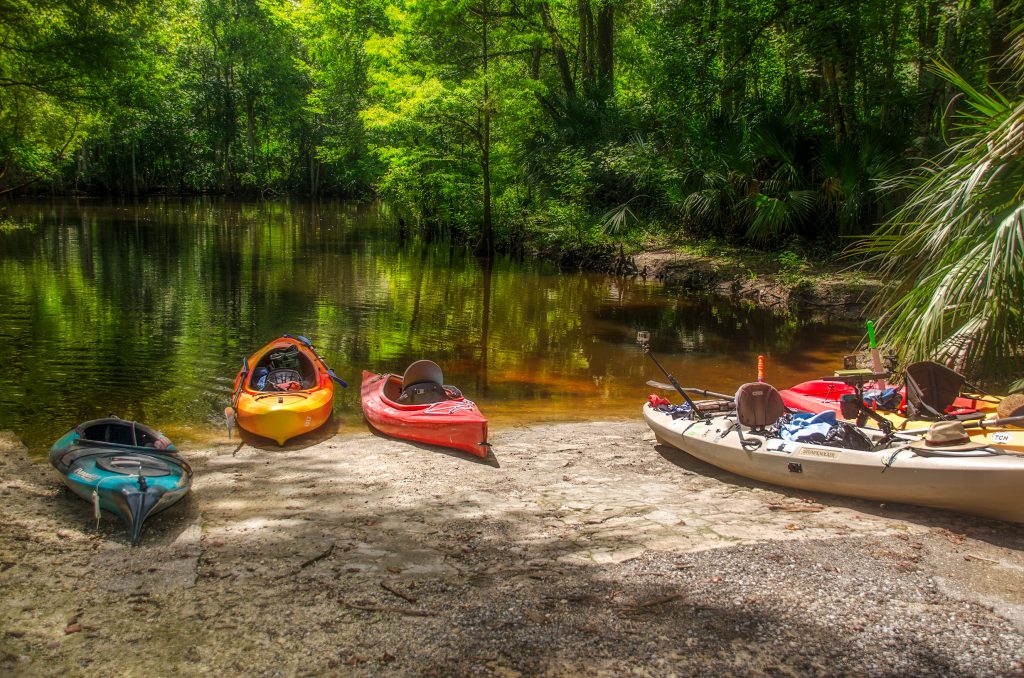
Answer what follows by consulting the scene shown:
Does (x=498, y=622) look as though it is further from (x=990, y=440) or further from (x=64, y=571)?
(x=990, y=440)

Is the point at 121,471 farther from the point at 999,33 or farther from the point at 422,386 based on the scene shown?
the point at 999,33

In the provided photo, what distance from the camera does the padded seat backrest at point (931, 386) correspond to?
6.90m

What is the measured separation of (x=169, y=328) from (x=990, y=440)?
12586 mm

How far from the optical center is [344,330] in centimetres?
1465

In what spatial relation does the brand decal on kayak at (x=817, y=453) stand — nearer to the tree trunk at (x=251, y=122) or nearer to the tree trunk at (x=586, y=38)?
the tree trunk at (x=586, y=38)

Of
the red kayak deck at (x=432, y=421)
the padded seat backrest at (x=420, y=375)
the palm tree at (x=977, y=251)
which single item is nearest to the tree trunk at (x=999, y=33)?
the palm tree at (x=977, y=251)

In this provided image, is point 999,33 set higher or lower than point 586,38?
lower

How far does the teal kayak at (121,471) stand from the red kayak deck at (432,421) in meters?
2.51

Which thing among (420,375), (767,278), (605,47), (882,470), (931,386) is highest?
(605,47)

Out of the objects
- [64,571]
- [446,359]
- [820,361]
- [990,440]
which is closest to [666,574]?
[990,440]

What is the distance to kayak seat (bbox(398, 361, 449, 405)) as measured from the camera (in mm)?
9234

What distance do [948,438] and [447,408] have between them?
4753 millimetres

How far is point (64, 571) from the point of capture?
17.3 feet

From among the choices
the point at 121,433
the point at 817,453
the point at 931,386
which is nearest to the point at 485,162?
the point at 121,433
